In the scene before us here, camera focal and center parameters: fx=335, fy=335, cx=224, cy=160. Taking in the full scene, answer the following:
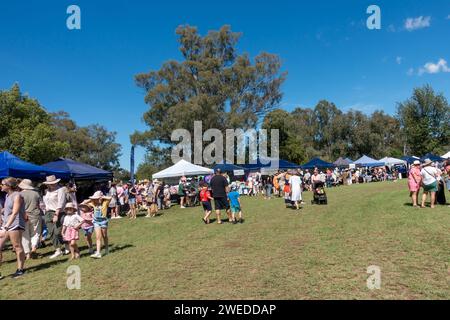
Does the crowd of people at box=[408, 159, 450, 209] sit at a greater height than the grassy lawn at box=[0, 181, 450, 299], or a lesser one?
greater

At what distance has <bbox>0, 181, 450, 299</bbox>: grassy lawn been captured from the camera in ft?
15.2

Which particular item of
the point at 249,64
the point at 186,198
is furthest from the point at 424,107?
the point at 186,198

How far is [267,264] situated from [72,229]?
4.23 meters

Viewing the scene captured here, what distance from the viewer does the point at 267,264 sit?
5906mm

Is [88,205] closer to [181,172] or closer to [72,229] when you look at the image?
[72,229]

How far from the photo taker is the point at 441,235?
7.06 meters

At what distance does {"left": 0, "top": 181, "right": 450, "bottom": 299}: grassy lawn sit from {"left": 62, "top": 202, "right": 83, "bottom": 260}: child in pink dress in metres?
0.33

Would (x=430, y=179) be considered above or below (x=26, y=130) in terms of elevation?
below

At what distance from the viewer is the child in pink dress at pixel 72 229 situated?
23.5 ft

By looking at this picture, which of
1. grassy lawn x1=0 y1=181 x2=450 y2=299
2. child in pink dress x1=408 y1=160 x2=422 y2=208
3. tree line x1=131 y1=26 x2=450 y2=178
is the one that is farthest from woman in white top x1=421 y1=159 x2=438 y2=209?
tree line x1=131 y1=26 x2=450 y2=178

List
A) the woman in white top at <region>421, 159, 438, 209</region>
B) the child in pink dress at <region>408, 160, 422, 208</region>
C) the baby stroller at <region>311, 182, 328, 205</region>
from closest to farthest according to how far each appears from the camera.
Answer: the woman in white top at <region>421, 159, 438, 209</region> < the child in pink dress at <region>408, 160, 422, 208</region> < the baby stroller at <region>311, 182, 328, 205</region>

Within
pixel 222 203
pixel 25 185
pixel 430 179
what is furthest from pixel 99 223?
pixel 430 179

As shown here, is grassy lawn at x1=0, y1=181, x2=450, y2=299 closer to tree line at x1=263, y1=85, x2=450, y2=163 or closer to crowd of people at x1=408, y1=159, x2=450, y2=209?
crowd of people at x1=408, y1=159, x2=450, y2=209
